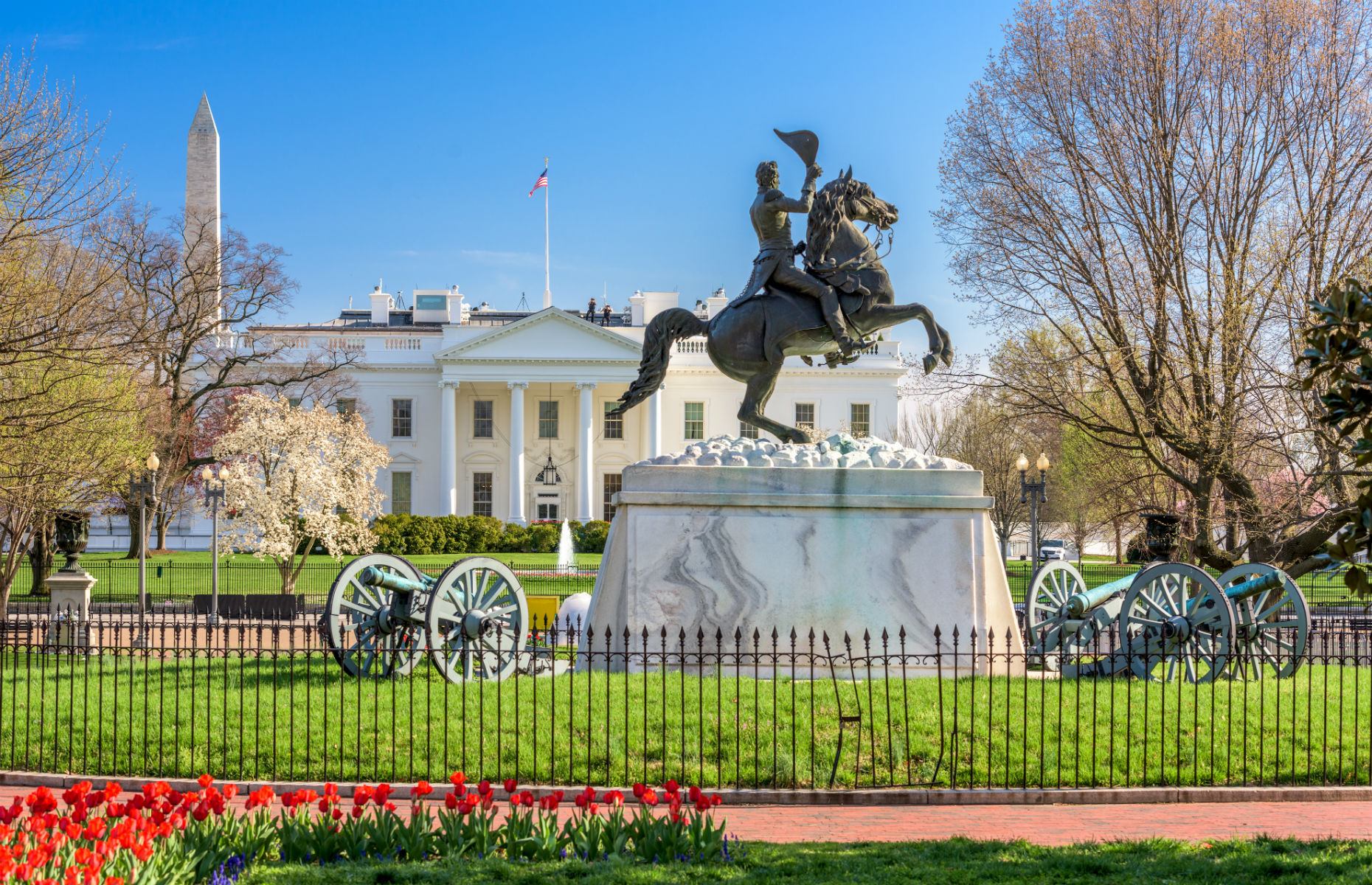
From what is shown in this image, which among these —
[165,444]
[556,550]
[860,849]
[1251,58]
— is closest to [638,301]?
[556,550]

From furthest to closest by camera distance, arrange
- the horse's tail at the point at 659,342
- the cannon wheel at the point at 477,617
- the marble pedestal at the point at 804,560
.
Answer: the horse's tail at the point at 659,342 → the marble pedestal at the point at 804,560 → the cannon wheel at the point at 477,617

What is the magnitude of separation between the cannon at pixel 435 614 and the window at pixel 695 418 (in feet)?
175

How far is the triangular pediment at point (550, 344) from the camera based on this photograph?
60312 mm

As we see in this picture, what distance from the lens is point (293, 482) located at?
3481 centimetres

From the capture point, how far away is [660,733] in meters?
9.14

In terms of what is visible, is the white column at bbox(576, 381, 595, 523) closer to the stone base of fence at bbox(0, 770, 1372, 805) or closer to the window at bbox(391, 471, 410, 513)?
the window at bbox(391, 471, 410, 513)

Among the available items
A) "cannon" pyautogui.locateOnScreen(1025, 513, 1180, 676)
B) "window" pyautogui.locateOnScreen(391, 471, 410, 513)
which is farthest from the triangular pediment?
"cannon" pyautogui.locateOnScreen(1025, 513, 1180, 676)

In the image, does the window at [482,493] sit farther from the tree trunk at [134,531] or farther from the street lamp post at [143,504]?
the street lamp post at [143,504]

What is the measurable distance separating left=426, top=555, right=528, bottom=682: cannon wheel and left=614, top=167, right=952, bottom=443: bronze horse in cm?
282

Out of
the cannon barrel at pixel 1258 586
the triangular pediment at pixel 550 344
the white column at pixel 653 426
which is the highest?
the triangular pediment at pixel 550 344

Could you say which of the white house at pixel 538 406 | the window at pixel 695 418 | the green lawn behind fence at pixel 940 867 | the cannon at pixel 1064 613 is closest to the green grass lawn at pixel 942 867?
the green lawn behind fence at pixel 940 867

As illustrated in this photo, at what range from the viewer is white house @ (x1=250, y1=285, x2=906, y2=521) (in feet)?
199

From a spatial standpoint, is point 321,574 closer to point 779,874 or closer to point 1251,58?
point 1251,58

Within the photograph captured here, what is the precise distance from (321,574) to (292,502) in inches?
97.9
